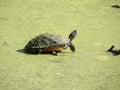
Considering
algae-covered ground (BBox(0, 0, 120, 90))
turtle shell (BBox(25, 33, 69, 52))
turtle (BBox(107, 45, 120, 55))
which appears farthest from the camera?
turtle (BBox(107, 45, 120, 55))

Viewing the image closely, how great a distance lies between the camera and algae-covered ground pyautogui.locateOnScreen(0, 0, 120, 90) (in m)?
8.19

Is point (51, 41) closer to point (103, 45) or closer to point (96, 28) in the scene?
point (103, 45)

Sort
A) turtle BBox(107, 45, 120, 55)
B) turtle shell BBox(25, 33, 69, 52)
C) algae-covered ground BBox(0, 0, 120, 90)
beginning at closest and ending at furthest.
→ 1. algae-covered ground BBox(0, 0, 120, 90)
2. turtle shell BBox(25, 33, 69, 52)
3. turtle BBox(107, 45, 120, 55)

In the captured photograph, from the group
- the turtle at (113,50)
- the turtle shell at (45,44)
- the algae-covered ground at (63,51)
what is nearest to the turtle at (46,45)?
the turtle shell at (45,44)

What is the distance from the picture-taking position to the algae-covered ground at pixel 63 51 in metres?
8.19

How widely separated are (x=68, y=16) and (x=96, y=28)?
1781 mm

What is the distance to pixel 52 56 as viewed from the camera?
9898 mm

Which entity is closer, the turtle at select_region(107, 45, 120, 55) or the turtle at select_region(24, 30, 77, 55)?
the turtle at select_region(24, 30, 77, 55)

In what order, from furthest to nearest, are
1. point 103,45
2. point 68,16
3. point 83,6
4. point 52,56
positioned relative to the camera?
point 83,6
point 68,16
point 103,45
point 52,56

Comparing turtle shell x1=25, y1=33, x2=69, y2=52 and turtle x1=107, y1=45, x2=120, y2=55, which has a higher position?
turtle shell x1=25, y1=33, x2=69, y2=52

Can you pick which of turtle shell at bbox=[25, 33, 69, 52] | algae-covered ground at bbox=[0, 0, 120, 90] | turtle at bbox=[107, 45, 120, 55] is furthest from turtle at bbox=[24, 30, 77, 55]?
turtle at bbox=[107, 45, 120, 55]

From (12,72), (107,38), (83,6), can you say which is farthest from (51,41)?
(83,6)

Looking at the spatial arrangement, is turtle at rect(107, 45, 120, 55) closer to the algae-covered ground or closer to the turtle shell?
the algae-covered ground

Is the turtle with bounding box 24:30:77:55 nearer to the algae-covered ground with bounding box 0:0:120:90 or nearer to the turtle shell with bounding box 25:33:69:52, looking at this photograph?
the turtle shell with bounding box 25:33:69:52
